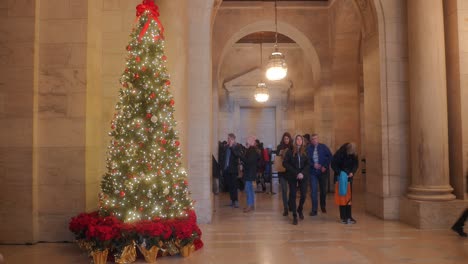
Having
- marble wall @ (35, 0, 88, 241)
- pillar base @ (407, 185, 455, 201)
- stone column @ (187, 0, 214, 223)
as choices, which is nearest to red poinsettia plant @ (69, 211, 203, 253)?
marble wall @ (35, 0, 88, 241)

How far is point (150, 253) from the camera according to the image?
5.38 metres

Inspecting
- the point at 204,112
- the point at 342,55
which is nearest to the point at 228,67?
the point at 342,55

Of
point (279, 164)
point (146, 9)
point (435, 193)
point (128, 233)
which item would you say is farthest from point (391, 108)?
point (128, 233)

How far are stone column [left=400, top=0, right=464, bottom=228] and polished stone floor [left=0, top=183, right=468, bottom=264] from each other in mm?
814

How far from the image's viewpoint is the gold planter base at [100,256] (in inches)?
208

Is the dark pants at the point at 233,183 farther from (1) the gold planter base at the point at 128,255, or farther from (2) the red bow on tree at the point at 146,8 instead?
(2) the red bow on tree at the point at 146,8

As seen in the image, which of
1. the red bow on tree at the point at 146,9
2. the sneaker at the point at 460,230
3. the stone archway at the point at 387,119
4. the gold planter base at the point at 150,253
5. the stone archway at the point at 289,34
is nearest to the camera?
the gold planter base at the point at 150,253

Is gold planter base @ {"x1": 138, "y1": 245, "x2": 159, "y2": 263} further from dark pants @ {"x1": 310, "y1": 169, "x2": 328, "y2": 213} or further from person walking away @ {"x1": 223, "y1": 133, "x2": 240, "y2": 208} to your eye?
person walking away @ {"x1": 223, "y1": 133, "x2": 240, "y2": 208}

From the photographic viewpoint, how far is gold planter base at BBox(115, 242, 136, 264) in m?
5.29

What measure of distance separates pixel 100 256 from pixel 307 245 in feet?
10.3

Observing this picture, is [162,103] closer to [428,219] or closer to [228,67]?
[428,219]

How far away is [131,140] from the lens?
19.0 ft

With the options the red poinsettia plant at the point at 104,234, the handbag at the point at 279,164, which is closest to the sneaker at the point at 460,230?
the handbag at the point at 279,164

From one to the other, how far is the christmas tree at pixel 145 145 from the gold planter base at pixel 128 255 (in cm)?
41
